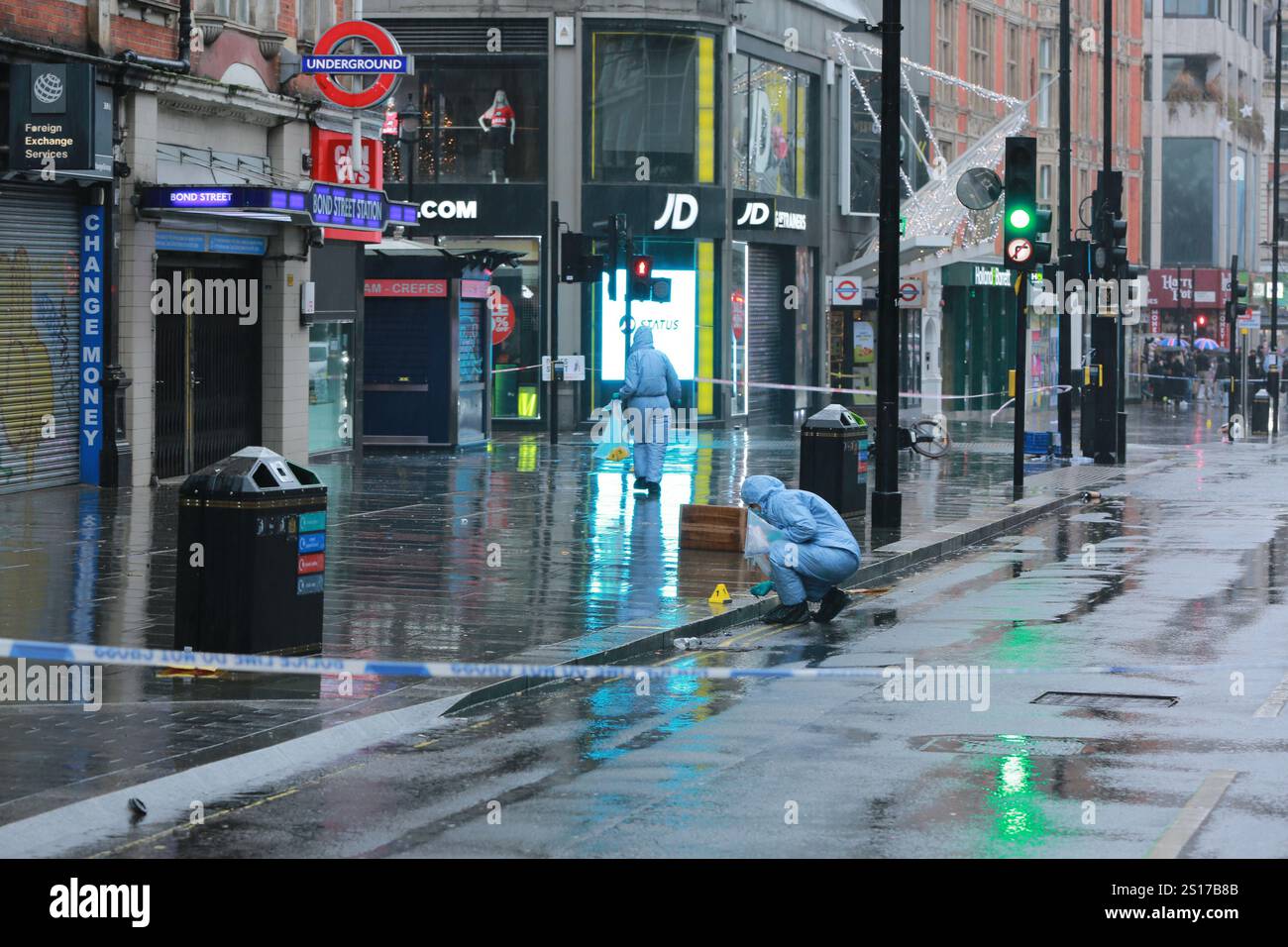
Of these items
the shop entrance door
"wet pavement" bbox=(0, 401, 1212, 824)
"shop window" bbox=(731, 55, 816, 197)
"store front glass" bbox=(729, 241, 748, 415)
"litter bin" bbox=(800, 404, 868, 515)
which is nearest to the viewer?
"wet pavement" bbox=(0, 401, 1212, 824)

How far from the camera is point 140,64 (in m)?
23.6

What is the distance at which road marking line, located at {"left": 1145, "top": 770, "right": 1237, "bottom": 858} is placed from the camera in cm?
800

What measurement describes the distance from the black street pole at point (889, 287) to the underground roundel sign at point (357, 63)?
7.56m

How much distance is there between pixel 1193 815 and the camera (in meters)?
8.61

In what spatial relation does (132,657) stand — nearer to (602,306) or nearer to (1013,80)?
(602,306)

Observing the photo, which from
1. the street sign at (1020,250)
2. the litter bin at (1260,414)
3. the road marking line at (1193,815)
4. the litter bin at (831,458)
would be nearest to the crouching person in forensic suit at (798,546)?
the road marking line at (1193,815)

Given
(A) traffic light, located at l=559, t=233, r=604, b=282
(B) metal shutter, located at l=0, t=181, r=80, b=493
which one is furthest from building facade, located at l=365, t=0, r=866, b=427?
(B) metal shutter, located at l=0, t=181, r=80, b=493

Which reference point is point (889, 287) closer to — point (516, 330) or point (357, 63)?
point (357, 63)

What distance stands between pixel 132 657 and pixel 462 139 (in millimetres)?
29947

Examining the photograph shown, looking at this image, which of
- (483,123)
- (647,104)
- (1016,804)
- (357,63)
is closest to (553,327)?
(483,123)

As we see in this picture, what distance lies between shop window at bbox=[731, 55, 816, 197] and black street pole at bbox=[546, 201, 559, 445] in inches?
190

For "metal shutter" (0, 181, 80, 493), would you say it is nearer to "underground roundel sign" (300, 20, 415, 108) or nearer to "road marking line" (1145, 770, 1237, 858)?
"underground roundel sign" (300, 20, 415, 108)

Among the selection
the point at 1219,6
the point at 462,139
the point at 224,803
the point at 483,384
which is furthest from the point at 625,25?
the point at 1219,6

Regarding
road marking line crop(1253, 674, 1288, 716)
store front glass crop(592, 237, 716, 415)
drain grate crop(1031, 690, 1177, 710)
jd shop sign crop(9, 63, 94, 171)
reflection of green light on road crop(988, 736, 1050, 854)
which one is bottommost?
reflection of green light on road crop(988, 736, 1050, 854)
